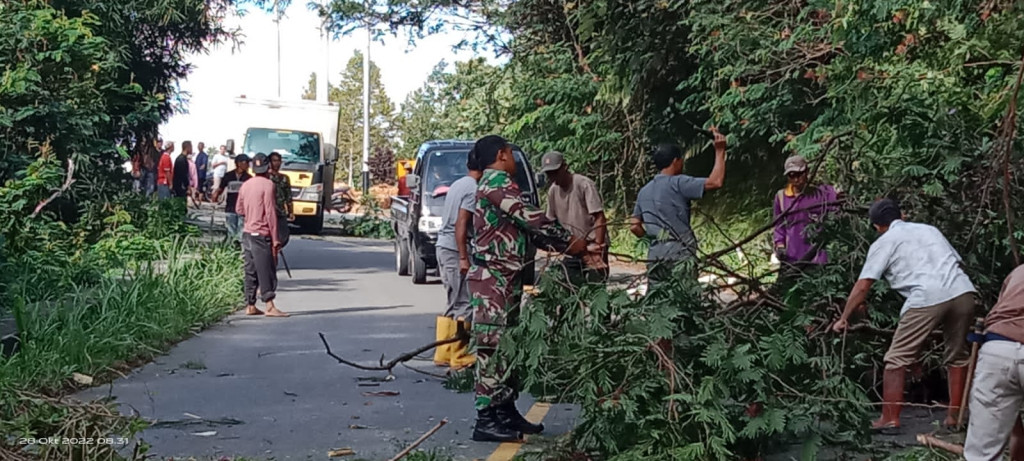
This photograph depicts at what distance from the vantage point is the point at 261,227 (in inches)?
517

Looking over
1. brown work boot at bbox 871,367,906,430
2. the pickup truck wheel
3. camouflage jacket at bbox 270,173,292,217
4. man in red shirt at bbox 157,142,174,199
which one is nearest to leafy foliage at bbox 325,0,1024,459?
brown work boot at bbox 871,367,906,430

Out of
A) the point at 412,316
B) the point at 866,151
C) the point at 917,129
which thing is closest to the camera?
the point at 917,129

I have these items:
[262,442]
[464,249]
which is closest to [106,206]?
[464,249]

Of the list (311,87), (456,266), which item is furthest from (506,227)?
(311,87)

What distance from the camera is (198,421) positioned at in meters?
7.80

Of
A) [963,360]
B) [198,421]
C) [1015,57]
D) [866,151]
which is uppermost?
[1015,57]

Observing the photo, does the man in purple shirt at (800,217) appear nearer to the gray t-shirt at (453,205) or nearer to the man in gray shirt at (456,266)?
the man in gray shirt at (456,266)

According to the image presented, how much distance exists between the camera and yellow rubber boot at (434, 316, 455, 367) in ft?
32.0

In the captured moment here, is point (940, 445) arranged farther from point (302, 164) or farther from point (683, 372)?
point (302, 164)

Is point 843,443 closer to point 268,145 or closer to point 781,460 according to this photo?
point 781,460

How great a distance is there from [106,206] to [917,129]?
11.5 meters

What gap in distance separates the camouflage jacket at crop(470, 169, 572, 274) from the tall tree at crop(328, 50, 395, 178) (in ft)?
204

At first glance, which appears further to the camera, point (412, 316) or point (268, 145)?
point (268, 145)

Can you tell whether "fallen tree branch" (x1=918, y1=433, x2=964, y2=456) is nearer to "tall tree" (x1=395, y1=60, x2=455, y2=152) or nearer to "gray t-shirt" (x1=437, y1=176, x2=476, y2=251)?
"gray t-shirt" (x1=437, y1=176, x2=476, y2=251)
